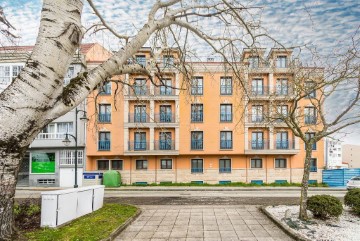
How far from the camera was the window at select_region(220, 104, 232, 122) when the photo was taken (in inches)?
1437

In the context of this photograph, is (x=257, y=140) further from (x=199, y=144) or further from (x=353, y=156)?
(x=353, y=156)

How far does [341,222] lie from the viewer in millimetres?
10953

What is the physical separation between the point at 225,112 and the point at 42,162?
66.2ft

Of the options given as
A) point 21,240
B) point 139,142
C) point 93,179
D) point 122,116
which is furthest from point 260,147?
point 21,240

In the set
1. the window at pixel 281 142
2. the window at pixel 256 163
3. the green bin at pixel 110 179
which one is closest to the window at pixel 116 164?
the green bin at pixel 110 179

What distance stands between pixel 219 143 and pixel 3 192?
31466mm

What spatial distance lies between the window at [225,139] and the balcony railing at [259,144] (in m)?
2.23

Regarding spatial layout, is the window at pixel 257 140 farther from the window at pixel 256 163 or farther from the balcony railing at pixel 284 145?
the balcony railing at pixel 284 145

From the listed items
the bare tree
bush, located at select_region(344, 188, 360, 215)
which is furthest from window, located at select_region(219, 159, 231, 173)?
the bare tree

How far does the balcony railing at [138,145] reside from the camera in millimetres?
35500

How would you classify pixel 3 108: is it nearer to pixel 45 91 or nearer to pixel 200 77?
pixel 45 91

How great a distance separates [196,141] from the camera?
1419 inches

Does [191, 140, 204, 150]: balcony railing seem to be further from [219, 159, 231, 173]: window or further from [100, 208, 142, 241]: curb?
[100, 208, 142, 241]: curb

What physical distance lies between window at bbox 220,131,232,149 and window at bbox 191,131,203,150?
88.3 inches
